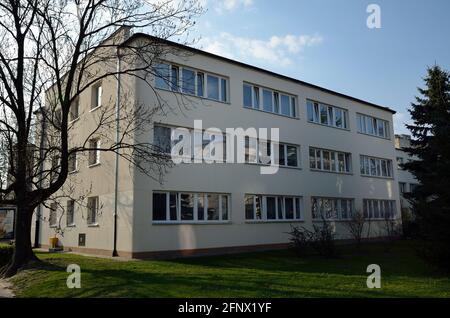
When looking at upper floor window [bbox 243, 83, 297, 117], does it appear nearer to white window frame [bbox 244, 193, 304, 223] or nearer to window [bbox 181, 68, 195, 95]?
window [bbox 181, 68, 195, 95]

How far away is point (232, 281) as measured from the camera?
426 inches

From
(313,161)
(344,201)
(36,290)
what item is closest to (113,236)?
(36,290)

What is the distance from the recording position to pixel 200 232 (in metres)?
19.7

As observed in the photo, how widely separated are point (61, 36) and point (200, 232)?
10.0 metres

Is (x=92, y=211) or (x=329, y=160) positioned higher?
(x=329, y=160)

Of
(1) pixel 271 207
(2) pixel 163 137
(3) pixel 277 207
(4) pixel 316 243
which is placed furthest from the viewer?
(3) pixel 277 207

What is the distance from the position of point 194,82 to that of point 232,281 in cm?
1230

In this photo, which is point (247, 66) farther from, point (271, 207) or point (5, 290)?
point (5, 290)

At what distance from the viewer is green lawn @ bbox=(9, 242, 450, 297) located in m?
9.30

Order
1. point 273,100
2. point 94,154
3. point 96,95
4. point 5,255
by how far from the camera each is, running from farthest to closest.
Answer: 1. point 273,100
2. point 96,95
3. point 94,154
4. point 5,255

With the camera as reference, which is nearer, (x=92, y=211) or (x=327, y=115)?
(x=92, y=211)

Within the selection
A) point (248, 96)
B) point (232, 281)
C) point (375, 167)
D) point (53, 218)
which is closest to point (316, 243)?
point (232, 281)

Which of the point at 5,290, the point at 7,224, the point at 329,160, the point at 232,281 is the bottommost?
the point at 5,290

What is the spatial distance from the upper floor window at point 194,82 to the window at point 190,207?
4852 mm
